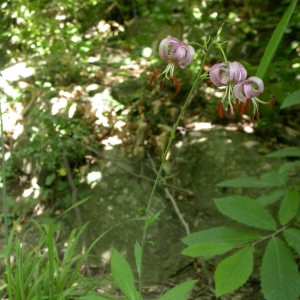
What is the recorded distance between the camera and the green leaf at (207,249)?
1774mm

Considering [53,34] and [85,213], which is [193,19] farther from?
[85,213]

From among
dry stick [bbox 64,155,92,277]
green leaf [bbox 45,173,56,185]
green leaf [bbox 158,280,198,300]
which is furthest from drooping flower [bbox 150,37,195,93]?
green leaf [bbox 45,173,56,185]

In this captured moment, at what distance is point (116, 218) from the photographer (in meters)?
2.97

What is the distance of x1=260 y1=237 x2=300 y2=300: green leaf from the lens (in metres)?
1.65

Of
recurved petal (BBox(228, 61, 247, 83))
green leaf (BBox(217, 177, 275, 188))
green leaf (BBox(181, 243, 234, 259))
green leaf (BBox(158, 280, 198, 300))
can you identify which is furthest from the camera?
green leaf (BBox(217, 177, 275, 188))

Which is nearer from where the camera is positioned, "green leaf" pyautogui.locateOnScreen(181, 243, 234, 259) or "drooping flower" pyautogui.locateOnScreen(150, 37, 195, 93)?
"drooping flower" pyautogui.locateOnScreen(150, 37, 195, 93)

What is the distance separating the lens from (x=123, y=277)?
4.94 feet

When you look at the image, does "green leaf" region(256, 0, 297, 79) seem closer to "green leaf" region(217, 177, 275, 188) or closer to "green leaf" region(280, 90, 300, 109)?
"green leaf" region(280, 90, 300, 109)

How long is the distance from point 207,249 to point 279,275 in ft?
0.98

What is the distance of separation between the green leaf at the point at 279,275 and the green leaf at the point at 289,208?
17 centimetres

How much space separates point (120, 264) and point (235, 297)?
48.0 inches

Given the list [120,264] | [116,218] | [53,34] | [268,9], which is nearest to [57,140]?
[116,218]

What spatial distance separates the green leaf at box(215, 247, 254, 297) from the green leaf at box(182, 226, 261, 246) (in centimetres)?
11

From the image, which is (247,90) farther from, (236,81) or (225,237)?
(225,237)
